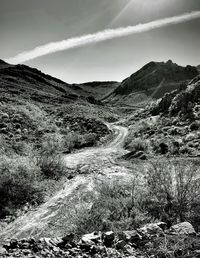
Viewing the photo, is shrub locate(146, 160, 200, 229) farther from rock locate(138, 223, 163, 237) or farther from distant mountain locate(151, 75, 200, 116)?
distant mountain locate(151, 75, 200, 116)

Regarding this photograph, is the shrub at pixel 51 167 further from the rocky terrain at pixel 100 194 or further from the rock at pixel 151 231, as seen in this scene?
the rock at pixel 151 231

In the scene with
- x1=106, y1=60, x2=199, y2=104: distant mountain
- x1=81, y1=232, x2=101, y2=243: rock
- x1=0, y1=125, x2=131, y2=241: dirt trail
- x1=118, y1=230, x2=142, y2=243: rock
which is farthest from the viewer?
x1=106, y1=60, x2=199, y2=104: distant mountain

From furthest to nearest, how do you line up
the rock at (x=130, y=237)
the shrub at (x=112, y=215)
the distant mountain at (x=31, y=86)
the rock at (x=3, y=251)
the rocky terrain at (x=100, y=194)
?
the distant mountain at (x=31, y=86), the shrub at (x=112, y=215), the rock at (x=130, y=237), the rocky terrain at (x=100, y=194), the rock at (x=3, y=251)

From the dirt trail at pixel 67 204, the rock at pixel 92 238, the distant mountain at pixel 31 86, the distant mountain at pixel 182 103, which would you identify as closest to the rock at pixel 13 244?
the rock at pixel 92 238

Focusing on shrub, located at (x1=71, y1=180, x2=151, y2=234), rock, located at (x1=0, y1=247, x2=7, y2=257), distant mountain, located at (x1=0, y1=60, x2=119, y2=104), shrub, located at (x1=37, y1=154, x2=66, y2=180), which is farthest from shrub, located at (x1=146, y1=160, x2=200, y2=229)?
distant mountain, located at (x1=0, y1=60, x2=119, y2=104)

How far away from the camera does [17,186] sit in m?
14.5

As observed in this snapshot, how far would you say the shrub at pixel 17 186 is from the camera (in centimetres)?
1391

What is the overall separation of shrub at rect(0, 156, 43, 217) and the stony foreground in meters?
7.68

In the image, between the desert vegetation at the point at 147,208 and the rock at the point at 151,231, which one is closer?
the rock at the point at 151,231

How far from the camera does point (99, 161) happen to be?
→ 21328mm

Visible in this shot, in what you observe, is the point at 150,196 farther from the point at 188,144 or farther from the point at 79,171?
the point at 188,144

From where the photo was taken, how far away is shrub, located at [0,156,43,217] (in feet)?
45.6

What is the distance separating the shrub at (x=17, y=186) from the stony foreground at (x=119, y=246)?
768 centimetres

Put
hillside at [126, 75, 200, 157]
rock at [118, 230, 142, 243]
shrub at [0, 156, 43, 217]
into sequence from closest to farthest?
rock at [118, 230, 142, 243]
shrub at [0, 156, 43, 217]
hillside at [126, 75, 200, 157]
